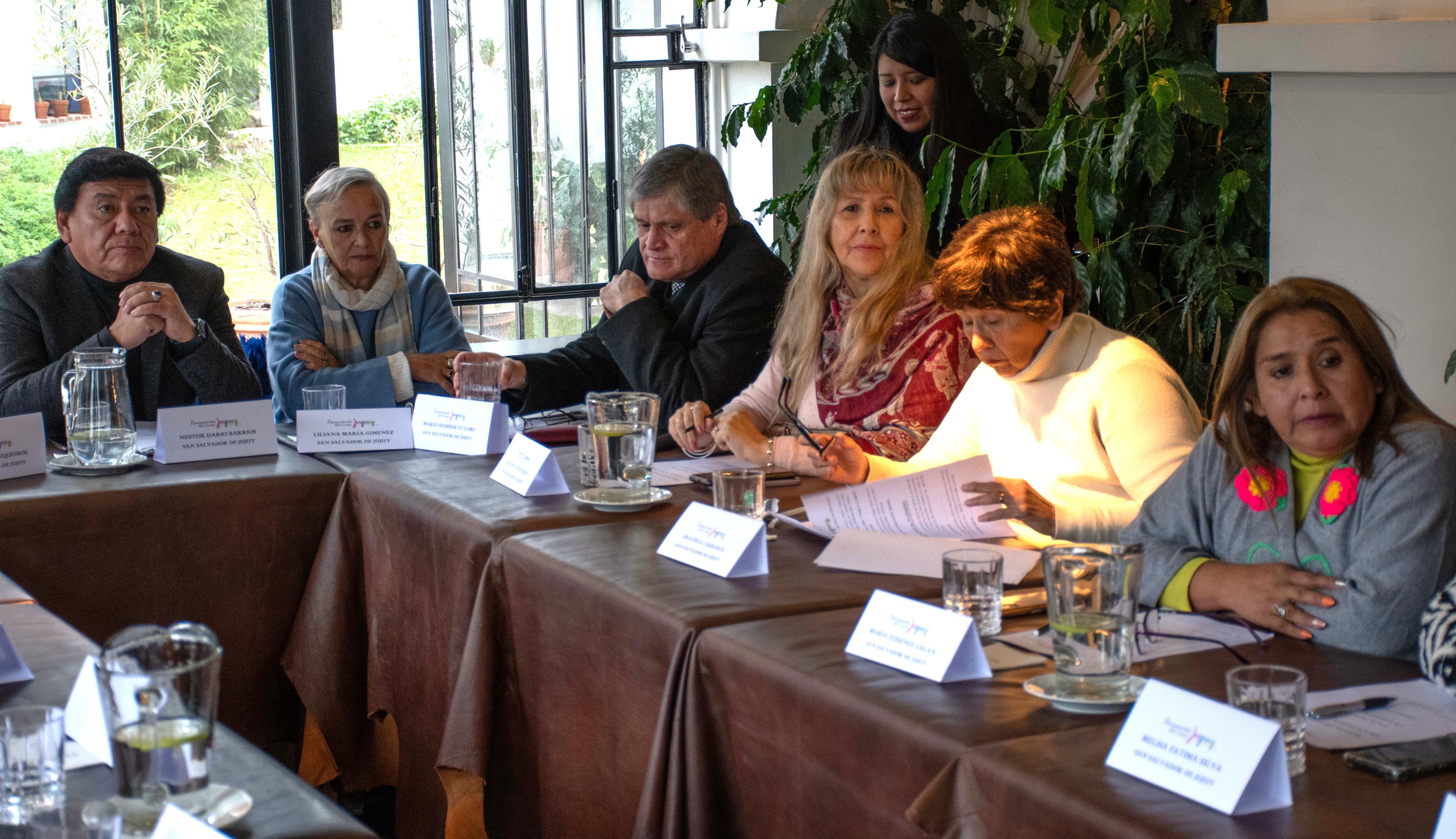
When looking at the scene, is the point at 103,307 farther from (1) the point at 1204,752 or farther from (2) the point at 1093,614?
(1) the point at 1204,752

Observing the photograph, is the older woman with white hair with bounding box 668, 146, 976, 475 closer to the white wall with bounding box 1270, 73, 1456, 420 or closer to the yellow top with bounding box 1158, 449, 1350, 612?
the white wall with bounding box 1270, 73, 1456, 420

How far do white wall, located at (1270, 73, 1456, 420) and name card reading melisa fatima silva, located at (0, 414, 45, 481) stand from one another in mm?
2078

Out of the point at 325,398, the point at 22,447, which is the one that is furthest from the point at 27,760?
the point at 325,398

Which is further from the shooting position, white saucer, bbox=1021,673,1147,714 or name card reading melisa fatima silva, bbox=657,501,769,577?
name card reading melisa fatima silva, bbox=657,501,769,577

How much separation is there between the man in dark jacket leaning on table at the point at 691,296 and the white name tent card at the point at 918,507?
101cm

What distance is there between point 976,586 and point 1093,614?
206mm

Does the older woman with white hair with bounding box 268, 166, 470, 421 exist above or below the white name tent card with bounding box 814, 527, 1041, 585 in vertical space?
above

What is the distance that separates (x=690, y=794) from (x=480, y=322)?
3828 mm

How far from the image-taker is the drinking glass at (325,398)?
8.21 ft

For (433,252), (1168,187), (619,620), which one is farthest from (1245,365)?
(433,252)

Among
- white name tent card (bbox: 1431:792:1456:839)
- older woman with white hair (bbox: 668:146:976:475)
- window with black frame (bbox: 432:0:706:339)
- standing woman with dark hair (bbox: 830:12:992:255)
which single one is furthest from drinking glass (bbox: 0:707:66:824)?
window with black frame (bbox: 432:0:706:339)

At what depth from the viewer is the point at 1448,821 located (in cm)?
79

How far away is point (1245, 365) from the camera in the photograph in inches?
55.9

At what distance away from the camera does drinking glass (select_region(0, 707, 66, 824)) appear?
0.86 meters
